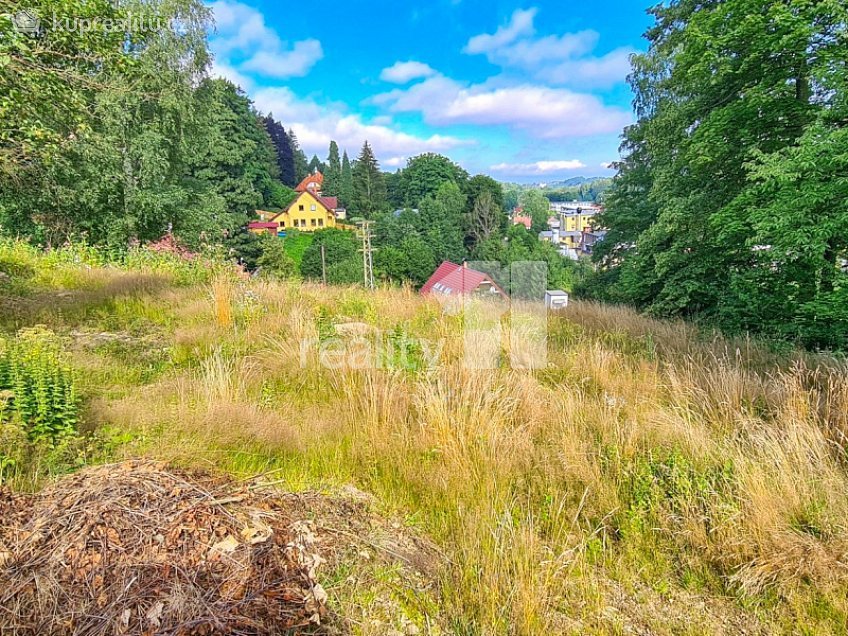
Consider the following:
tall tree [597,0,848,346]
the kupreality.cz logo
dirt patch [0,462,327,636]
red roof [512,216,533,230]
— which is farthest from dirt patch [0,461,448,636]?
red roof [512,216,533,230]

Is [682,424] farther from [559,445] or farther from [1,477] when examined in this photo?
[1,477]

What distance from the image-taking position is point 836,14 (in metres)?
5.85

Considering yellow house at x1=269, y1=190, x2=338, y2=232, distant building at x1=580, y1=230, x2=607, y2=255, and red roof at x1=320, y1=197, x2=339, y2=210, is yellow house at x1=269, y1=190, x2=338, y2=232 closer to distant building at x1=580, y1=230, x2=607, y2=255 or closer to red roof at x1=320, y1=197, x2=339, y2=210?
red roof at x1=320, y1=197, x2=339, y2=210

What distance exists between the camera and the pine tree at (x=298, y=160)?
7088 centimetres

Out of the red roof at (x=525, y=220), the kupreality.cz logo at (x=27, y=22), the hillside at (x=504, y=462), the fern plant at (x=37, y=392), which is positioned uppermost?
the red roof at (x=525, y=220)

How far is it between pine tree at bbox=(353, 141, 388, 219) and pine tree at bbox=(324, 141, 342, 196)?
1125cm

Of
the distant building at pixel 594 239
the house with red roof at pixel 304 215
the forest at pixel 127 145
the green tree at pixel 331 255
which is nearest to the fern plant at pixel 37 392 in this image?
the forest at pixel 127 145

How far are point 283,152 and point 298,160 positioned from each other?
1047 centimetres

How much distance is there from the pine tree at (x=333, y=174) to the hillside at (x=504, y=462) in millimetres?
65342

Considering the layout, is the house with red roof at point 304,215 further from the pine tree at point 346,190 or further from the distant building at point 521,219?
the distant building at point 521,219

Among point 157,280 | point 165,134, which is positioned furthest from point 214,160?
point 157,280

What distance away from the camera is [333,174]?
6869 cm

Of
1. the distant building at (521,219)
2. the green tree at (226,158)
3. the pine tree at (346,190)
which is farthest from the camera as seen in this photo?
the distant building at (521,219)

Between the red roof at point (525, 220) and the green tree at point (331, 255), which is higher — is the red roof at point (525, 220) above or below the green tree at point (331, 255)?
above
